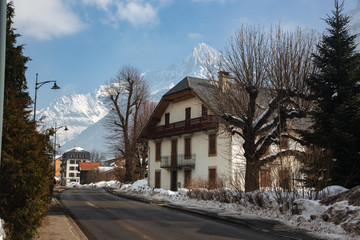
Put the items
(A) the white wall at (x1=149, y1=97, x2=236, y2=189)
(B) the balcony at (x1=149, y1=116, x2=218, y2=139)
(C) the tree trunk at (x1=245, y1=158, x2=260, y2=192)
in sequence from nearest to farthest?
(C) the tree trunk at (x1=245, y1=158, x2=260, y2=192) < (A) the white wall at (x1=149, y1=97, x2=236, y2=189) < (B) the balcony at (x1=149, y1=116, x2=218, y2=139)

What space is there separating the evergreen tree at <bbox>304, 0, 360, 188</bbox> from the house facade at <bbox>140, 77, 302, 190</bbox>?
14.5 meters

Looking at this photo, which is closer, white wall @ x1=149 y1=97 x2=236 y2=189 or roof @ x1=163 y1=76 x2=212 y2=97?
white wall @ x1=149 y1=97 x2=236 y2=189

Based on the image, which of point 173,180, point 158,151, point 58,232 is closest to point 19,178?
point 58,232

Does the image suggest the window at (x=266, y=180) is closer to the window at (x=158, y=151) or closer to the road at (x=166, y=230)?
the road at (x=166, y=230)

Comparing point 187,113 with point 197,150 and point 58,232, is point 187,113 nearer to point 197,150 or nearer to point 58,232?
point 197,150

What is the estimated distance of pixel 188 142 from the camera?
3959 centimetres

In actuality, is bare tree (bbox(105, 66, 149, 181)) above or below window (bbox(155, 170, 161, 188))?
above

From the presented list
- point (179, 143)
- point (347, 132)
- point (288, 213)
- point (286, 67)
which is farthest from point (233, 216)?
point (179, 143)

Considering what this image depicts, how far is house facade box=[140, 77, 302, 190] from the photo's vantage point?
34.8 meters

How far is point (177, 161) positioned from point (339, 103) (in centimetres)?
2562

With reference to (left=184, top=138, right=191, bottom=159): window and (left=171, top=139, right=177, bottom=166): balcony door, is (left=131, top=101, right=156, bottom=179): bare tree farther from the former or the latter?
(left=184, top=138, right=191, bottom=159): window

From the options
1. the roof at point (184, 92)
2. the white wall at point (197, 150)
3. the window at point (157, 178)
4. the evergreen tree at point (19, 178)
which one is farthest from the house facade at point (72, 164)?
the evergreen tree at point (19, 178)

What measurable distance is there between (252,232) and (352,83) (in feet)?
26.5

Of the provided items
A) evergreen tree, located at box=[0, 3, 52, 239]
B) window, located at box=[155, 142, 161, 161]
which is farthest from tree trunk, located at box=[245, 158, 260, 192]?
window, located at box=[155, 142, 161, 161]
